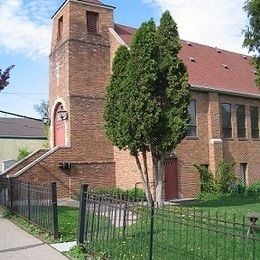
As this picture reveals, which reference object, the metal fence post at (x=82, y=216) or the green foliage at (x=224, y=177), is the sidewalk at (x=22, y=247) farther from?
the green foliage at (x=224, y=177)

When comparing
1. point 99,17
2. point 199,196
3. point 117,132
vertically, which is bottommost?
point 199,196

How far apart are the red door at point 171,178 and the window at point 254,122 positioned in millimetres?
7246

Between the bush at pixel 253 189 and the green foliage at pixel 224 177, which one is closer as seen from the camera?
the green foliage at pixel 224 177

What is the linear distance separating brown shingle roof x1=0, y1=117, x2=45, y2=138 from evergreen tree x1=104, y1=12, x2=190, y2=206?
32200mm

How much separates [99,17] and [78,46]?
232cm

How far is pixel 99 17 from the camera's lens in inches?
902

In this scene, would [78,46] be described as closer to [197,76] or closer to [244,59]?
[197,76]

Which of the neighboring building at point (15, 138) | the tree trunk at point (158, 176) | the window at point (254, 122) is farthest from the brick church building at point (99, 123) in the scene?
the neighboring building at point (15, 138)

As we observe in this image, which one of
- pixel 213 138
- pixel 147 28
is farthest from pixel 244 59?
pixel 147 28

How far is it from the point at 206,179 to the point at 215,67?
8.50 m

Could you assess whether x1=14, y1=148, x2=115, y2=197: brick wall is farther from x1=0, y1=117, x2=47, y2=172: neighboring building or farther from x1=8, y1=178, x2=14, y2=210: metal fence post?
x1=0, y1=117, x2=47, y2=172: neighboring building

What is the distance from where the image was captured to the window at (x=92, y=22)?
22531mm

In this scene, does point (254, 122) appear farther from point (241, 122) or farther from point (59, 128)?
point (59, 128)

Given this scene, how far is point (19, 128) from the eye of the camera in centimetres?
4769
